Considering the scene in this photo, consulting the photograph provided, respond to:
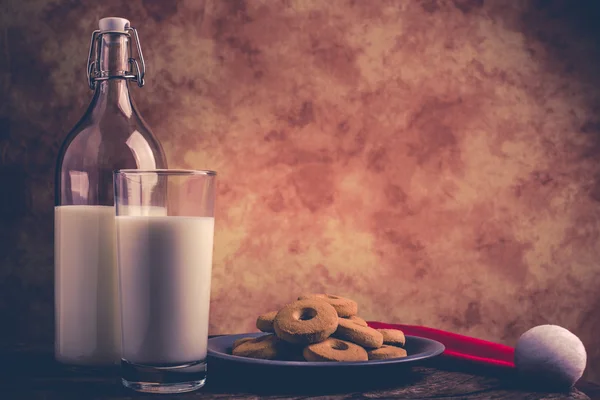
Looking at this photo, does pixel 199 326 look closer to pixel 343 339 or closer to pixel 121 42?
pixel 343 339

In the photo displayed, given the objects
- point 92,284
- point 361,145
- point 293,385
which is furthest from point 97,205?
point 361,145

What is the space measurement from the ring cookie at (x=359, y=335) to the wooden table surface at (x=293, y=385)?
0.14ft

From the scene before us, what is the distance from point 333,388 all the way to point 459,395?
145mm

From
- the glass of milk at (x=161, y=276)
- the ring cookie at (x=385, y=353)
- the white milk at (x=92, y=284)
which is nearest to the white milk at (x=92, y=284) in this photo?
the white milk at (x=92, y=284)

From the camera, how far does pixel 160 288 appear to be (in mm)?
751

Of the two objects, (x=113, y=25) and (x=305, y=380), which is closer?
(x=305, y=380)

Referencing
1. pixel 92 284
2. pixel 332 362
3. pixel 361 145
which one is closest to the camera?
pixel 332 362

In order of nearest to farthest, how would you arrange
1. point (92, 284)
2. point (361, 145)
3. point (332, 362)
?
point (332, 362)
point (92, 284)
point (361, 145)

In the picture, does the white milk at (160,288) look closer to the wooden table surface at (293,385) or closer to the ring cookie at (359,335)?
the wooden table surface at (293,385)

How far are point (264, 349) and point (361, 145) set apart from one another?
23.7 inches

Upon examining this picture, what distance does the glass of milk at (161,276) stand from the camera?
2.44 feet

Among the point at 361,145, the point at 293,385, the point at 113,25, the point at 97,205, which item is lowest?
the point at 293,385

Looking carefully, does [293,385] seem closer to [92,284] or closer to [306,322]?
[306,322]

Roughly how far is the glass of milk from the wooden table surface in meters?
0.03
